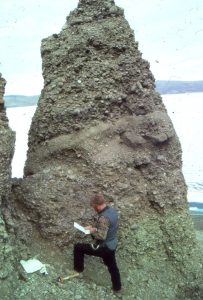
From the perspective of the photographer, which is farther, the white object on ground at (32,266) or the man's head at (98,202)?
the white object on ground at (32,266)

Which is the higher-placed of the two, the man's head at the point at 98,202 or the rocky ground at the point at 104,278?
the man's head at the point at 98,202

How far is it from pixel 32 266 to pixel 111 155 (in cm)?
262

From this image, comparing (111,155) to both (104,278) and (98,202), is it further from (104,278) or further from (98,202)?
(104,278)

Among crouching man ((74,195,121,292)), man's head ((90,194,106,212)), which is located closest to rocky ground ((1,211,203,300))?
crouching man ((74,195,121,292))

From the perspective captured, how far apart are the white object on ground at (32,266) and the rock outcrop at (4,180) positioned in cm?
44

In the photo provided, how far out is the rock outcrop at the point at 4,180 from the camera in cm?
799

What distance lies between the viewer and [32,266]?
853 centimetres

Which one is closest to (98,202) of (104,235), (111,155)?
(104,235)

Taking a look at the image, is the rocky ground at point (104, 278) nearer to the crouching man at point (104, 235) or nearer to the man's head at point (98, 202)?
the crouching man at point (104, 235)

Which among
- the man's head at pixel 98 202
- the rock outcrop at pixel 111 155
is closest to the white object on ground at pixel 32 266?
the rock outcrop at pixel 111 155

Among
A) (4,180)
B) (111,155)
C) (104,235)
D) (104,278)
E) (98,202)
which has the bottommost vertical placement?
(104,278)

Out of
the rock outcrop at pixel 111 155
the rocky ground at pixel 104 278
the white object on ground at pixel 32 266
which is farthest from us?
the rock outcrop at pixel 111 155

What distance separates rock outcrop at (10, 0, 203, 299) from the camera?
367 inches

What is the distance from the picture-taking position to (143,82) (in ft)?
33.2
